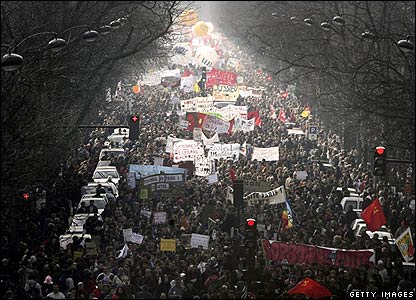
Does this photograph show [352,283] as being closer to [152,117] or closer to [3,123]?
[3,123]

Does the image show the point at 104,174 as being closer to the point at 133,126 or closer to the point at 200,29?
the point at 133,126

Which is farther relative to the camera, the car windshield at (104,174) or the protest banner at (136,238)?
the car windshield at (104,174)

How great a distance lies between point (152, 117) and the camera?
5638cm

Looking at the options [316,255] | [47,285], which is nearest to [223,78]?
[316,255]

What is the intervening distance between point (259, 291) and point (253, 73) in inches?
3089

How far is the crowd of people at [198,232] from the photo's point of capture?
22.3 metres

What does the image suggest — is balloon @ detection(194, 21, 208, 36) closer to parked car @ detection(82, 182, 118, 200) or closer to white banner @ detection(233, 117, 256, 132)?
white banner @ detection(233, 117, 256, 132)

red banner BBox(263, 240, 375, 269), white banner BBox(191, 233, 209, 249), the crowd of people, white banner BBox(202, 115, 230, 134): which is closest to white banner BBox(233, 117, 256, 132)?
white banner BBox(202, 115, 230, 134)

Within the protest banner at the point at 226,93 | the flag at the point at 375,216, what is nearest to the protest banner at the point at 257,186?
the flag at the point at 375,216

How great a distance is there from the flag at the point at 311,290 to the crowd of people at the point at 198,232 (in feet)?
0.93

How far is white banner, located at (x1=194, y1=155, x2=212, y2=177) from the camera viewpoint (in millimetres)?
37156

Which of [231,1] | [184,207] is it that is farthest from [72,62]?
[231,1]

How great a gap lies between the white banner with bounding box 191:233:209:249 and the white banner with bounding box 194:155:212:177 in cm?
1057

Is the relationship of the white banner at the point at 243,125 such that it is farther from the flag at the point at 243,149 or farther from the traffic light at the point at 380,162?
the traffic light at the point at 380,162
